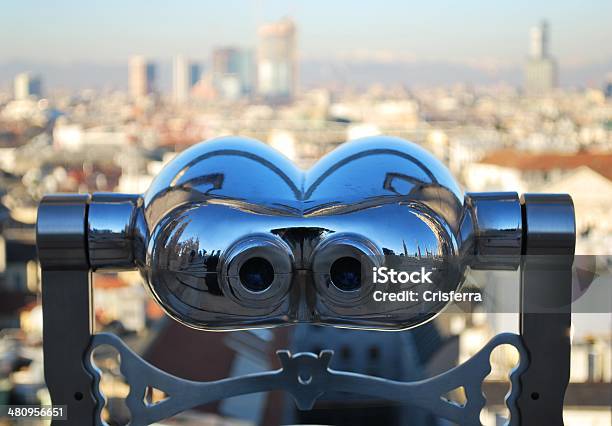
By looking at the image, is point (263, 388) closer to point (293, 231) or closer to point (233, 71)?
point (293, 231)

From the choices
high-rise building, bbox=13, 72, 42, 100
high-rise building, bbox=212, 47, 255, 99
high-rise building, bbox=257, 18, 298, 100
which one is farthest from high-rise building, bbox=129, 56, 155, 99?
high-rise building, bbox=13, 72, 42, 100

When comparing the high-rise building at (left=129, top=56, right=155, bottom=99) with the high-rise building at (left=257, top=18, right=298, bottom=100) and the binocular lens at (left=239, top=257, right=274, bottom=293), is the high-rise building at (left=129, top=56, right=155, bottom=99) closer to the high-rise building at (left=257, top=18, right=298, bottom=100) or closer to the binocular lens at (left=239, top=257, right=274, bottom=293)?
the high-rise building at (left=257, top=18, right=298, bottom=100)

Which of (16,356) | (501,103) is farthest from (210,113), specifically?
→ (16,356)

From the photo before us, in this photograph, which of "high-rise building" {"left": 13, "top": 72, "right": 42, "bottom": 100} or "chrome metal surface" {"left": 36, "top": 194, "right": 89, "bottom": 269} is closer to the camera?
"chrome metal surface" {"left": 36, "top": 194, "right": 89, "bottom": 269}

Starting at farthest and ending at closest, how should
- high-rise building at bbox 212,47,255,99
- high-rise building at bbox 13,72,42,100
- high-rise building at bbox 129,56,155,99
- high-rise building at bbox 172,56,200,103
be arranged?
1. high-rise building at bbox 212,47,255,99
2. high-rise building at bbox 172,56,200,103
3. high-rise building at bbox 129,56,155,99
4. high-rise building at bbox 13,72,42,100

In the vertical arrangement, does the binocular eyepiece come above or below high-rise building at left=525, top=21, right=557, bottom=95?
below

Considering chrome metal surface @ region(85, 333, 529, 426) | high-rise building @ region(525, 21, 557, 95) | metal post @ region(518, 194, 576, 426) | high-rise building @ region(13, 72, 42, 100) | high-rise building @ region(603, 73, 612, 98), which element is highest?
high-rise building @ region(525, 21, 557, 95)

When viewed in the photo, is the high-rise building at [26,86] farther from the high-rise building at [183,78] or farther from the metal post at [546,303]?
the metal post at [546,303]
